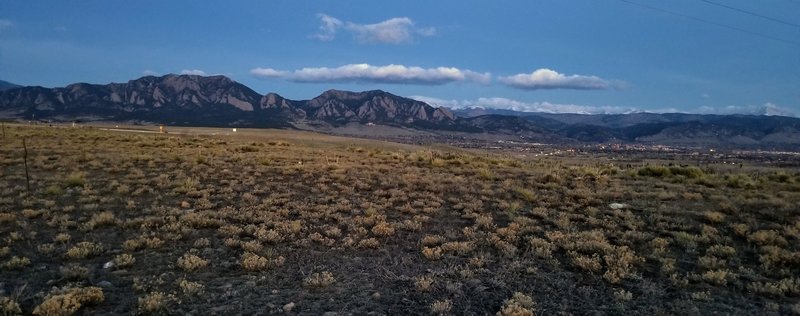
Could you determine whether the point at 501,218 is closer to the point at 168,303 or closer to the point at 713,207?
the point at 713,207

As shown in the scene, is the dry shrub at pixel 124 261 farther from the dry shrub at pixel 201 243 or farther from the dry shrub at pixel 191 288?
the dry shrub at pixel 191 288

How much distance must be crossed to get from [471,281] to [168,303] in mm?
4767

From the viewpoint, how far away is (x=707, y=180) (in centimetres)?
1981

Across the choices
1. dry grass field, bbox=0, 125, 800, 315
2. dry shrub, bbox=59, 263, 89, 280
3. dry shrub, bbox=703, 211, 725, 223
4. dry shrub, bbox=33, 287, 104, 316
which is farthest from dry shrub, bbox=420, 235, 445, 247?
dry shrub, bbox=703, 211, 725, 223

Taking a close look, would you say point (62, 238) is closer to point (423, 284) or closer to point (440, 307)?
point (423, 284)

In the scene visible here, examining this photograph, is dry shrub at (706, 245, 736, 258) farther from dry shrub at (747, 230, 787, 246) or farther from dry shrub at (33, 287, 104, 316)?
dry shrub at (33, 287, 104, 316)

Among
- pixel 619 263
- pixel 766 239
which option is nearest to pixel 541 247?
pixel 619 263

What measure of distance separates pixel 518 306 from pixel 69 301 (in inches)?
249

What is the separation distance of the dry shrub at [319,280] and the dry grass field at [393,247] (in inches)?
1.3

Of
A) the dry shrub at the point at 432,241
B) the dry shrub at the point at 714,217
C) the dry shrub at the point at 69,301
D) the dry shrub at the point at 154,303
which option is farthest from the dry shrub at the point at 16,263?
the dry shrub at the point at 714,217

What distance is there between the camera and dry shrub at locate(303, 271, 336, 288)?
8.16 meters

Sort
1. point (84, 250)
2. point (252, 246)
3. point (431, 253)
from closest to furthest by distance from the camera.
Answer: point (84, 250), point (431, 253), point (252, 246)

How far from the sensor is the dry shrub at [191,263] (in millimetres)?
8766

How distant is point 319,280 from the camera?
8234 mm
